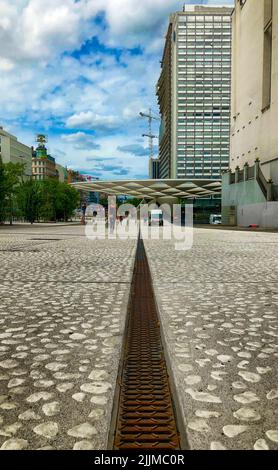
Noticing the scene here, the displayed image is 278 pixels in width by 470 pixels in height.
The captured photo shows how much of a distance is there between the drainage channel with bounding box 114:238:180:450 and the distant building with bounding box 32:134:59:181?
533ft

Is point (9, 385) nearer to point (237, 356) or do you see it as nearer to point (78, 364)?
point (78, 364)

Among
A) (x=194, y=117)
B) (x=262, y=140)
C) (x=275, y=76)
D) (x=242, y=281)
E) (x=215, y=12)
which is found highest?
(x=215, y=12)

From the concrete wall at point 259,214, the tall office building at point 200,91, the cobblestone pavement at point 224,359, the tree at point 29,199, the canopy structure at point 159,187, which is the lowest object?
the cobblestone pavement at point 224,359

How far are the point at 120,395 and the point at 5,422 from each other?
0.65 metres

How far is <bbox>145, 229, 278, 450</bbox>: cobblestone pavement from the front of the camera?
2.08 meters

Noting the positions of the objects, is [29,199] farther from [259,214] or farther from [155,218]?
[259,214]

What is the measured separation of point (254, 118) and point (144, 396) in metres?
50.0

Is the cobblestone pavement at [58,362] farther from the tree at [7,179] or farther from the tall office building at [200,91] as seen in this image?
the tall office building at [200,91]

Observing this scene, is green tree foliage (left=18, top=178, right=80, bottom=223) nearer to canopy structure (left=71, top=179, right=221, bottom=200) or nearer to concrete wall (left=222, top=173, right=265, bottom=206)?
concrete wall (left=222, top=173, right=265, bottom=206)

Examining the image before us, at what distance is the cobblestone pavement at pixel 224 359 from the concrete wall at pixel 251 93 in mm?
37902

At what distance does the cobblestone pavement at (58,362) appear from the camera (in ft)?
6.70

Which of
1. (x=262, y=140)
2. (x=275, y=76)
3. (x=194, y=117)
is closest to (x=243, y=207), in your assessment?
(x=262, y=140)

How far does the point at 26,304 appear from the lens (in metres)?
5.07

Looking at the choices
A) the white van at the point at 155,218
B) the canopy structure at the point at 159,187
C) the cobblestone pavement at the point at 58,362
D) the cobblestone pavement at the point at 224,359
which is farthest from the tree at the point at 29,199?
the canopy structure at the point at 159,187
